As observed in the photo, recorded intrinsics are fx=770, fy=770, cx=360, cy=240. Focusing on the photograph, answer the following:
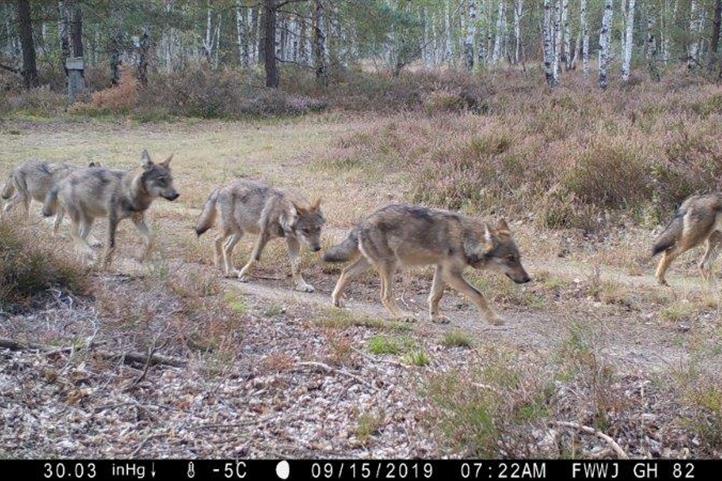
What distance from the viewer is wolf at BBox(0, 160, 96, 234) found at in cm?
1203

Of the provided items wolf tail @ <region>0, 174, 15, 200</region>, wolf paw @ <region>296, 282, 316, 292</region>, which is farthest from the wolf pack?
wolf tail @ <region>0, 174, 15, 200</region>

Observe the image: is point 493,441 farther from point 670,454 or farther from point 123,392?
point 123,392

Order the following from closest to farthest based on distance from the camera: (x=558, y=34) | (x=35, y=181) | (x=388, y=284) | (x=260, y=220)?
(x=388, y=284)
(x=260, y=220)
(x=35, y=181)
(x=558, y=34)

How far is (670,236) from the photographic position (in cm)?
1078

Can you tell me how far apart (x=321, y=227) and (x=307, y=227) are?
0.29 meters

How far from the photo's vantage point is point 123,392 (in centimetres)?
626

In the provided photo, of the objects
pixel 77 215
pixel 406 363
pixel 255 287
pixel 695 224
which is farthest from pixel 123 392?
pixel 695 224

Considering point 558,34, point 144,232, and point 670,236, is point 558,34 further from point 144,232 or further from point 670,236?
point 144,232

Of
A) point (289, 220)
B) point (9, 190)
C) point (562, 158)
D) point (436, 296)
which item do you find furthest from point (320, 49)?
point (436, 296)

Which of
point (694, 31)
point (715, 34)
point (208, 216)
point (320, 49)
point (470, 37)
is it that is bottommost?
point (208, 216)

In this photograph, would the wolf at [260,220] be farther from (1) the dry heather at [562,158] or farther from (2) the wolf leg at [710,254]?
(2) the wolf leg at [710,254]

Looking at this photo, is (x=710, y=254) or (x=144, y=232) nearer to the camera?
(x=710, y=254)
